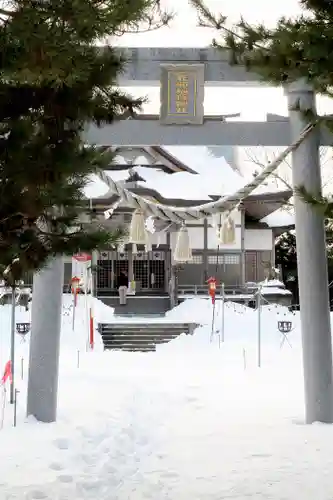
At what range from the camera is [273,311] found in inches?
716

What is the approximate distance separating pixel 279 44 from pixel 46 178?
198 cm

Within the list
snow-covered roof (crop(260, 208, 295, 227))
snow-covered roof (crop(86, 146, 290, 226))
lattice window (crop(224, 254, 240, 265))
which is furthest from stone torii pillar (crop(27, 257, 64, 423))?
snow-covered roof (crop(260, 208, 295, 227))

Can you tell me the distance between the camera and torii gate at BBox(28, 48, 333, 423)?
6.41 metres

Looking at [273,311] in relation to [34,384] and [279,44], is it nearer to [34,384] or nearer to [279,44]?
[34,384]

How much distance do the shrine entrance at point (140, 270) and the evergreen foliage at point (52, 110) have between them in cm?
1891

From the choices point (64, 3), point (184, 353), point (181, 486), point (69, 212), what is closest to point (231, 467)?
point (181, 486)

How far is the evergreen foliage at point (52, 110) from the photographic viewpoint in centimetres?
299

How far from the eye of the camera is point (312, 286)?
643 centimetres

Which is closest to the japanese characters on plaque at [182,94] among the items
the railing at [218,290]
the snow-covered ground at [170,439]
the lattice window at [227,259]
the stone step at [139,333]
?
the snow-covered ground at [170,439]

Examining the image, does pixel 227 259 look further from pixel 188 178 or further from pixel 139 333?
pixel 139 333

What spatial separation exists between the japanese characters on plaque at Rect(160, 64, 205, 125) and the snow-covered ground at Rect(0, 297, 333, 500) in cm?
325

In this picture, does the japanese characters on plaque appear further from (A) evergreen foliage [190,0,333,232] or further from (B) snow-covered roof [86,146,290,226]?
(B) snow-covered roof [86,146,290,226]

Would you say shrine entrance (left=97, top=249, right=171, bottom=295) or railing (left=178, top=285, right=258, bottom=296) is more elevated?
shrine entrance (left=97, top=249, right=171, bottom=295)

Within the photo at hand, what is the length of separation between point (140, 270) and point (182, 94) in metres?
17.1
